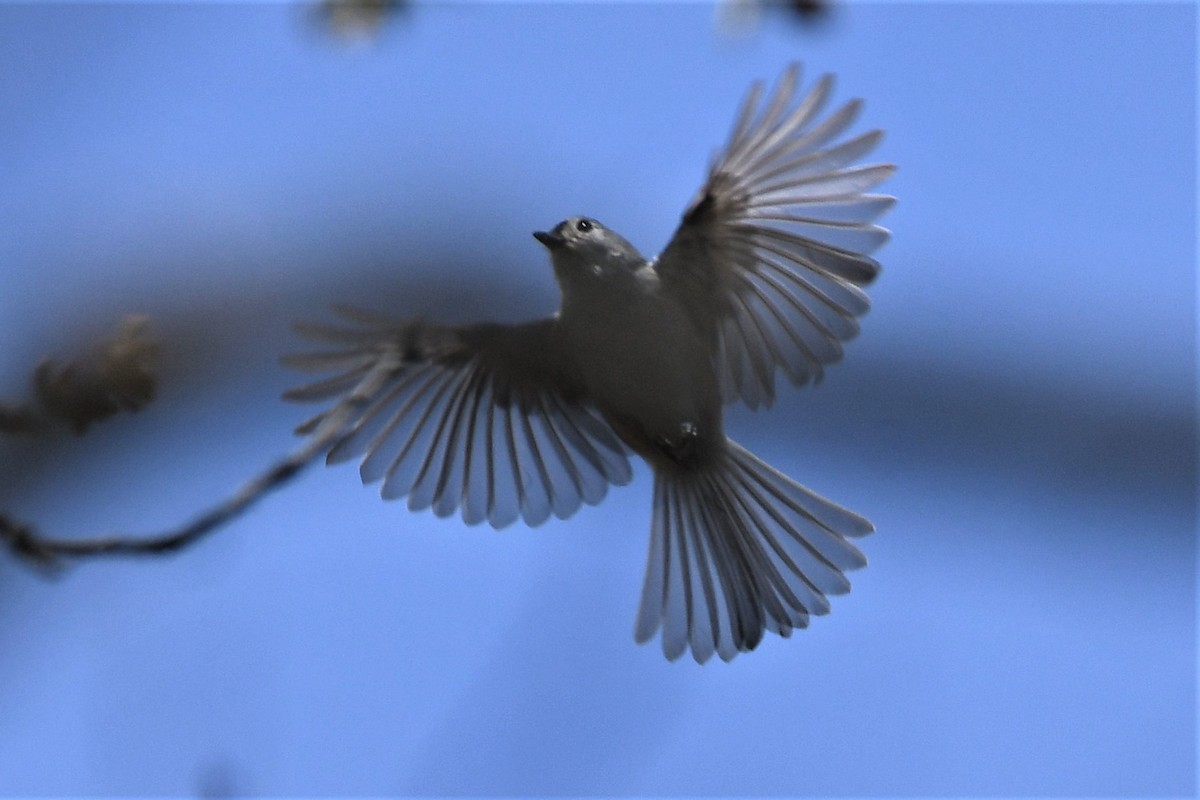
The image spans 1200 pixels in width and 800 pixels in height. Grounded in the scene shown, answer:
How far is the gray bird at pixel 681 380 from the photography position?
2.88 metres

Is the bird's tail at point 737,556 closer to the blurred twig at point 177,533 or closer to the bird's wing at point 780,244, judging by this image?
the bird's wing at point 780,244

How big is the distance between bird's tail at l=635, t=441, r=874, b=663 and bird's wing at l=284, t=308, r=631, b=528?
20 centimetres

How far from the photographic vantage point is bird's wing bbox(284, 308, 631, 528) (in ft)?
10.1

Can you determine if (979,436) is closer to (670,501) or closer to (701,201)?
(670,501)

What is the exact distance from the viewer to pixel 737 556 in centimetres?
322

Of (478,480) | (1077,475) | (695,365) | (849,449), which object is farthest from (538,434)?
(1077,475)

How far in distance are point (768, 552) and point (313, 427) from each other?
1.04 metres

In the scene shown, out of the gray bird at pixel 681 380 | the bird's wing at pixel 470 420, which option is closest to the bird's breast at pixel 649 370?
the gray bird at pixel 681 380

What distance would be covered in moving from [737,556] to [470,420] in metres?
0.71

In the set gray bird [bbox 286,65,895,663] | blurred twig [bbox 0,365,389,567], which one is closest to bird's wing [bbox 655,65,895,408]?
gray bird [bbox 286,65,895,663]

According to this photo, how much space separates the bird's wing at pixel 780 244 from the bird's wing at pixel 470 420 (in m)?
0.37

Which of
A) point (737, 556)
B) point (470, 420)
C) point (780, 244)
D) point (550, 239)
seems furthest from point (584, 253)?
point (737, 556)

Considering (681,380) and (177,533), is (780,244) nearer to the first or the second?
(681,380)

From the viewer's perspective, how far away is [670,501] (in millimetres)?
3355
